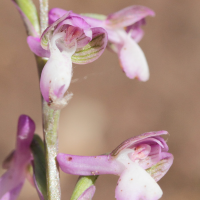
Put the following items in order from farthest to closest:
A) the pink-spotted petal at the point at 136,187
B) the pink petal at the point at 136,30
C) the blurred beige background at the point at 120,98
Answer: the blurred beige background at the point at 120,98 → the pink petal at the point at 136,30 → the pink-spotted petal at the point at 136,187

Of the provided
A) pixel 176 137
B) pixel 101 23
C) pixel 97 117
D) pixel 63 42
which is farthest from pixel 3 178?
pixel 176 137

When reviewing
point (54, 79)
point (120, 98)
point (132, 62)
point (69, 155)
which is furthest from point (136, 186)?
point (120, 98)

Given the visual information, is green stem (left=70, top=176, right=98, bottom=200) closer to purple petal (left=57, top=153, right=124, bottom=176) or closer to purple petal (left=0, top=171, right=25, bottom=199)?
purple petal (left=57, top=153, right=124, bottom=176)

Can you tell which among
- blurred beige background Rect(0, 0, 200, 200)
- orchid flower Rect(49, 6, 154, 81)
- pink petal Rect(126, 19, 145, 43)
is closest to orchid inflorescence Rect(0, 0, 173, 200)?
orchid flower Rect(49, 6, 154, 81)

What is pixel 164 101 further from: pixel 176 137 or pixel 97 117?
pixel 97 117

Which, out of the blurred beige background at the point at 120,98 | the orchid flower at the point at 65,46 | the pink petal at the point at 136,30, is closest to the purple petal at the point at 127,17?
the pink petal at the point at 136,30

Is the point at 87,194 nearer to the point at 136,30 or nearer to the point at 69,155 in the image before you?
the point at 69,155

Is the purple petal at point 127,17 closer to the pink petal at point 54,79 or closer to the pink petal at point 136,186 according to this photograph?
the pink petal at point 54,79
